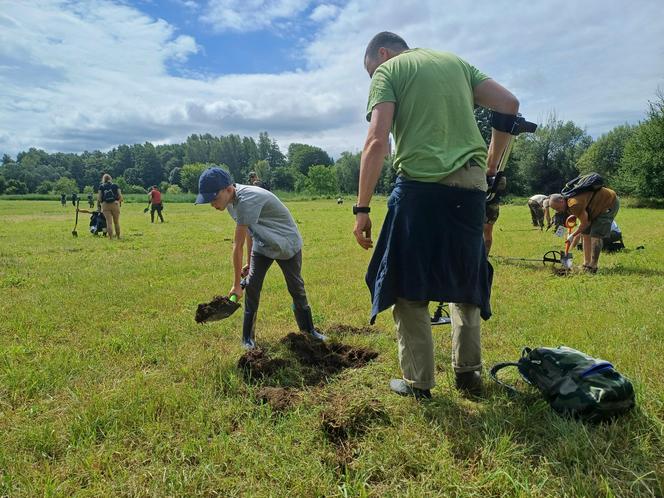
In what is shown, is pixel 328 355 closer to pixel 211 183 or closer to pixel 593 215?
pixel 211 183

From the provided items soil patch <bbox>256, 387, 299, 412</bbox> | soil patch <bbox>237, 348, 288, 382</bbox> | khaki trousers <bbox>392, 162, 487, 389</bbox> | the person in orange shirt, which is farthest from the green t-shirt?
the person in orange shirt

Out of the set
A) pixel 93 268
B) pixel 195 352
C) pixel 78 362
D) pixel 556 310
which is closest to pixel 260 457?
pixel 195 352

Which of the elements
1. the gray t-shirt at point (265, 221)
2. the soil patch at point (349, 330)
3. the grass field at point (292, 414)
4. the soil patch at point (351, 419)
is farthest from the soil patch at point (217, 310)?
the soil patch at point (351, 419)

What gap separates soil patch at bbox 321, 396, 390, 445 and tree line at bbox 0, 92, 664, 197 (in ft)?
5.92

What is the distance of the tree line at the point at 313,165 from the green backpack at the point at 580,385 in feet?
6.18

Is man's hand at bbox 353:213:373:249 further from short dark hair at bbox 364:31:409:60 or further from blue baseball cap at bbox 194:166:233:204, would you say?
blue baseball cap at bbox 194:166:233:204

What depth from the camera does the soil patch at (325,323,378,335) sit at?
16.2ft

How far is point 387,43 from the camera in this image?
131 inches

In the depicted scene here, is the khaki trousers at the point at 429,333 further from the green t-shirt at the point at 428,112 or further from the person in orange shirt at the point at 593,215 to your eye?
the person in orange shirt at the point at 593,215

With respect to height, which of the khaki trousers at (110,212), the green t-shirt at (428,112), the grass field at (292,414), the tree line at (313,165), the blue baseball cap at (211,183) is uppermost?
the tree line at (313,165)

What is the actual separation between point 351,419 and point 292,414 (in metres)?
0.47

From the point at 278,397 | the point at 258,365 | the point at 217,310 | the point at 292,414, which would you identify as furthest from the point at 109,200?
the point at 292,414

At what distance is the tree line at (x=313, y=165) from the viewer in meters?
35.8

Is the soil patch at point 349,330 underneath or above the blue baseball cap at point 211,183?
underneath
